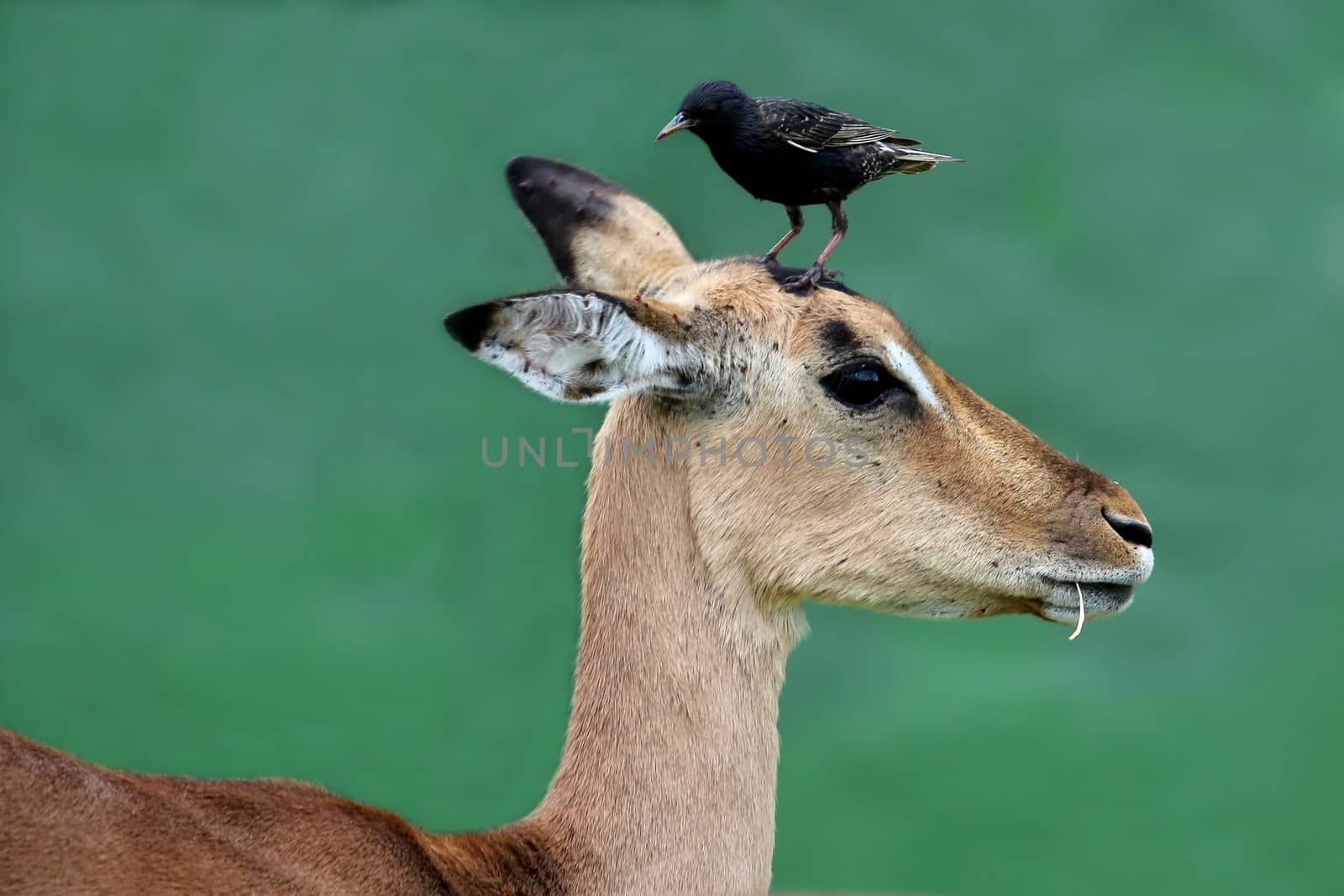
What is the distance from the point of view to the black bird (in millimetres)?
2758

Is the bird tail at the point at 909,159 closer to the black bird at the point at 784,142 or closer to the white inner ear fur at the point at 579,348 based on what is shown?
the black bird at the point at 784,142

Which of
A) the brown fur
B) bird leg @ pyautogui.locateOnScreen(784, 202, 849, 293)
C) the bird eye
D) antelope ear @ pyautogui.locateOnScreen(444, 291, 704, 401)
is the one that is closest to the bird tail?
bird leg @ pyautogui.locateOnScreen(784, 202, 849, 293)

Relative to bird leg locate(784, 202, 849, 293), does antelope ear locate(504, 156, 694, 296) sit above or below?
above

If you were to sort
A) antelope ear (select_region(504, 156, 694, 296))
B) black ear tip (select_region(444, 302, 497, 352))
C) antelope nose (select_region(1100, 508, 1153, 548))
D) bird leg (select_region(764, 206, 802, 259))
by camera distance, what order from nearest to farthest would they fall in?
black ear tip (select_region(444, 302, 497, 352)) < antelope nose (select_region(1100, 508, 1153, 548)) < bird leg (select_region(764, 206, 802, 259)) < antelope ear (select_region(504, 156, 694, 296))

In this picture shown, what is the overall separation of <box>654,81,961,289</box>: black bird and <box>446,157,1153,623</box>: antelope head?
0.23 meters

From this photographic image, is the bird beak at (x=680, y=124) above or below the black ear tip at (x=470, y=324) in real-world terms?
above

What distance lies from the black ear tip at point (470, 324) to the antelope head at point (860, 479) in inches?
15.1

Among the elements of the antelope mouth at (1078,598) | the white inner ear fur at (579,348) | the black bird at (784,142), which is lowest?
the antelope mouth at (1078,598)

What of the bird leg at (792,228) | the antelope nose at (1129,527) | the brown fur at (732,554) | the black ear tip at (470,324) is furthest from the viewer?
the bird leg at (792,228)

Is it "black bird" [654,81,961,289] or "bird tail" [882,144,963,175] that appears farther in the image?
"bird tail" [882,144,963,175]

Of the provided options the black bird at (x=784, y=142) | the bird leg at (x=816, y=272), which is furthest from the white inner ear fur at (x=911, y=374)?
the black bird at (x=784, y=142)

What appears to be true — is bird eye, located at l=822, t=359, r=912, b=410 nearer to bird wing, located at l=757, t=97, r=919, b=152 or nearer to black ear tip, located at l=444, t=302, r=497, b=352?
bird wing, located at l=757, t=97, r=919, b=152

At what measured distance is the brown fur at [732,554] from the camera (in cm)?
274

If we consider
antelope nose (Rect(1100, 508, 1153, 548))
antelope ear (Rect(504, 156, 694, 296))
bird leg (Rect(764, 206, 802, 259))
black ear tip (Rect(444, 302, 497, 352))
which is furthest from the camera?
antelope ear (Rect(504, 156, 694, 296))
